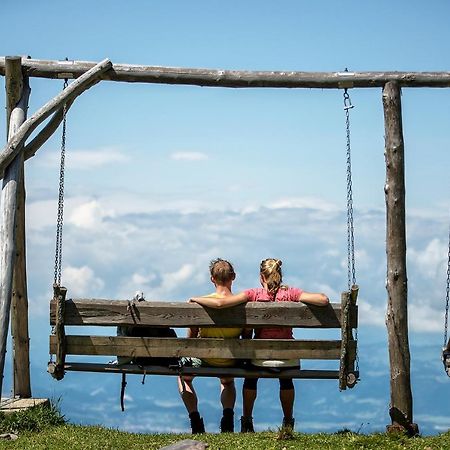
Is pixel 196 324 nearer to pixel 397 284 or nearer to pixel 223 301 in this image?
pixel 223 301

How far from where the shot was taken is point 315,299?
1103 cm

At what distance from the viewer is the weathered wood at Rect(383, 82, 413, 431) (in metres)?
11.6

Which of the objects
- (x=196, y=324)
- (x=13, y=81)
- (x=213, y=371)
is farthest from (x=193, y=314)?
(x=13, y=81)

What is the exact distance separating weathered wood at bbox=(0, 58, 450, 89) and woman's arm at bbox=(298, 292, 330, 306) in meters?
2.42

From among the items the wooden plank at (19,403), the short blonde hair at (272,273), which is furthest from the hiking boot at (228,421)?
the wooden plank at (19,403)

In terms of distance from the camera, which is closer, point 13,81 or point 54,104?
point 54,104

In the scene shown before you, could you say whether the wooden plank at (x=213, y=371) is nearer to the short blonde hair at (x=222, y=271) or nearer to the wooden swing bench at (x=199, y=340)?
the wooden swing bench at (x=199, y=340)

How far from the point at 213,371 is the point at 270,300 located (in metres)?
1.00

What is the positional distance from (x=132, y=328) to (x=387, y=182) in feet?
10.4

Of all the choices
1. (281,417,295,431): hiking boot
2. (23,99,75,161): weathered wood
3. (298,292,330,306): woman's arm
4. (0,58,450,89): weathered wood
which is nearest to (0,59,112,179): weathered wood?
(0,58,450,89): weathered wood

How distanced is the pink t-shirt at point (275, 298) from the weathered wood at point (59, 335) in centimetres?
193

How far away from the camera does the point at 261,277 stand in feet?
37.9

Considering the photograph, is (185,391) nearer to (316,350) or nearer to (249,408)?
(249,408)

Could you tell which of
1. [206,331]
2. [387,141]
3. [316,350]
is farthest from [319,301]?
[387,141]
